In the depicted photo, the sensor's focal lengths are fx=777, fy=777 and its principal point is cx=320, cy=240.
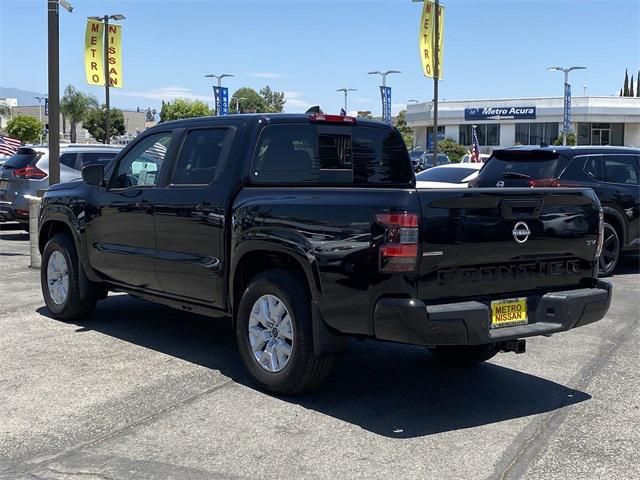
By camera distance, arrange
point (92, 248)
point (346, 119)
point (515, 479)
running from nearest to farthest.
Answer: point (515, 479)
point (346, 119)
point (92, 248)

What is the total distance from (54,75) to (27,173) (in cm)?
335

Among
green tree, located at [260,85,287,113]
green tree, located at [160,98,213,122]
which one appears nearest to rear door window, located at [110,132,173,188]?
green tree, located at [160,98,213,122]

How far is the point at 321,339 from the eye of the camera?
4.96 metres

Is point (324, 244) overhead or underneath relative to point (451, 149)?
underneath

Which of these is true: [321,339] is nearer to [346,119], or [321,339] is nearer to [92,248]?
[346,119]

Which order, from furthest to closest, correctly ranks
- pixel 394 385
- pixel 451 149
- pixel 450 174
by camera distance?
pixel 451 149 < pixel 450 174 < pixel 394 385

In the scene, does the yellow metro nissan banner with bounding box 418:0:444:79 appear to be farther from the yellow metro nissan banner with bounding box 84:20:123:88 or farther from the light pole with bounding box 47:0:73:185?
the light pole with bounding box 47:0:73:185

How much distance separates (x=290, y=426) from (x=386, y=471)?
2.87 ft

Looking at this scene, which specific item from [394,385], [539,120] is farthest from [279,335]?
[539,120]

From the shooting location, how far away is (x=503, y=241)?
4887mm

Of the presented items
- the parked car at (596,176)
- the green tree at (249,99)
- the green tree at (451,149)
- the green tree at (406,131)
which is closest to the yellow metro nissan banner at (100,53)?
the parked car at (596,176)

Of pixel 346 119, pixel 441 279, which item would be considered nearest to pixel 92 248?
pixel 346 119

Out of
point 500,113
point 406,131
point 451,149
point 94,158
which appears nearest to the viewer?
point 94,158

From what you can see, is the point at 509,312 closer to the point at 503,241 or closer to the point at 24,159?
the point at 503,241
